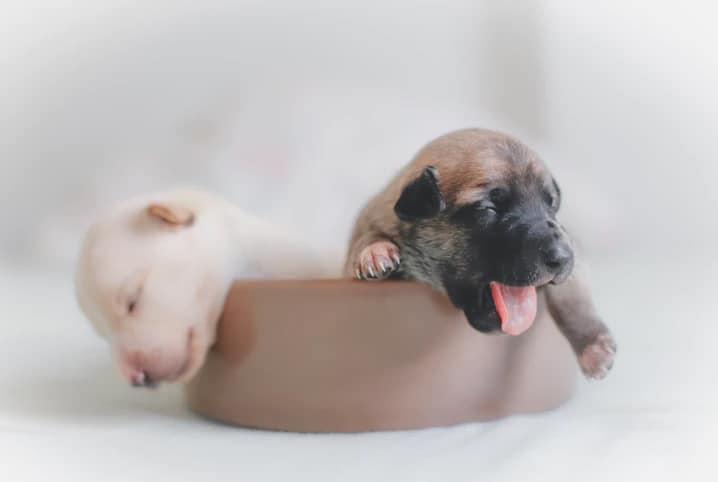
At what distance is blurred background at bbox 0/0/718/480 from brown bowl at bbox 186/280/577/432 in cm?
97

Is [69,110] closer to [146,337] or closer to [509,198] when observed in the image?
[146,337]

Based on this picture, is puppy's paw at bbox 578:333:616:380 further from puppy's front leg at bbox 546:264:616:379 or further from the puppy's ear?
the puppy's ear

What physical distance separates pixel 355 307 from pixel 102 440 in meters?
0.62

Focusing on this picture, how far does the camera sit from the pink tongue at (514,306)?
5.32 feet

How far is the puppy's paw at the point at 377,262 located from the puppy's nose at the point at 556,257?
32cm

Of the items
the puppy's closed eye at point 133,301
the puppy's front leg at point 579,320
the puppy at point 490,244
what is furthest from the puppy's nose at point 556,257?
the puppy's closed eye at point 133,301

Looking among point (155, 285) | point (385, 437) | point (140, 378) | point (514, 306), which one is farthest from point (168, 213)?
point (514, 306)

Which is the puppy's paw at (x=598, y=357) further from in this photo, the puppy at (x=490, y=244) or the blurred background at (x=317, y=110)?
the blurred background at (x=317, y=110)

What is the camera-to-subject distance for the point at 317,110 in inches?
124

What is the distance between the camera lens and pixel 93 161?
3.09 metres

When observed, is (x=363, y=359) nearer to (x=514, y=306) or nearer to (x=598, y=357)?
(x=514, y=306)

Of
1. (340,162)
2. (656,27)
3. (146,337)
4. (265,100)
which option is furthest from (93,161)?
(656,27)

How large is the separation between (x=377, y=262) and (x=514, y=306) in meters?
0.29

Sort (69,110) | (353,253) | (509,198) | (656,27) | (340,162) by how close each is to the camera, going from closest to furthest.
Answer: (509,198)
(353,253)
(656,27)
(69,110)
(340,162)
